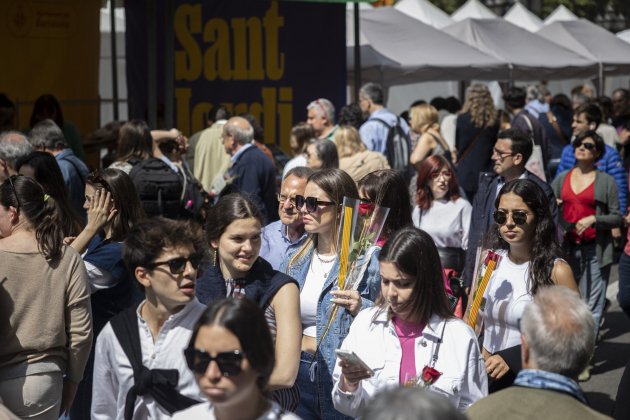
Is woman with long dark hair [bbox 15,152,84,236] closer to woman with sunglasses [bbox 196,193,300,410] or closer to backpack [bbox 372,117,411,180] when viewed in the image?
woman with sunglasses [bbox 196,193,300,410]

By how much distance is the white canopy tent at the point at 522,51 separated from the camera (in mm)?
18625

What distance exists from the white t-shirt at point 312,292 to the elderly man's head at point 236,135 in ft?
15.3

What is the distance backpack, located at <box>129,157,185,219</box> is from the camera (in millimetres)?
8539

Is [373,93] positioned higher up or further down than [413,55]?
further down

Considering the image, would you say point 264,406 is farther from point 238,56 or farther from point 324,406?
point 238,56

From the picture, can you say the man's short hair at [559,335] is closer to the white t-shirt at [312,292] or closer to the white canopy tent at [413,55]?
the white t-shirt at [312,292]

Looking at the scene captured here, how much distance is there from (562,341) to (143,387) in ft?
5.18

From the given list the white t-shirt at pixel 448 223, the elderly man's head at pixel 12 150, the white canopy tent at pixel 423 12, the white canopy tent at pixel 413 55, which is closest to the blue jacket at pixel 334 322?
the white t-shirt at pixel 448 223

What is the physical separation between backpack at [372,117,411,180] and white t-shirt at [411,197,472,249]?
3975mm

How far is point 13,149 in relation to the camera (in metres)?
7.90

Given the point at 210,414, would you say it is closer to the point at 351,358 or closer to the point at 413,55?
the point at 351,358

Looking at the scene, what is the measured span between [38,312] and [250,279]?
1059 mm

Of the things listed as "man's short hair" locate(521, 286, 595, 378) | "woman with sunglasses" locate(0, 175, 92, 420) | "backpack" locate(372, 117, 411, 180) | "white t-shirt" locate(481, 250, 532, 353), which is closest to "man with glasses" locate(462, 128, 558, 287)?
"white t-shirt" locate(481, 250, 532, 353)

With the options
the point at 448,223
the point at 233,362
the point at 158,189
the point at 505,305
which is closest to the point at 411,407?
the point at 233,362
